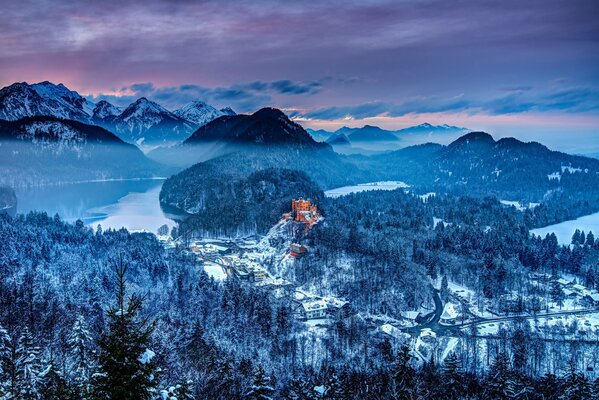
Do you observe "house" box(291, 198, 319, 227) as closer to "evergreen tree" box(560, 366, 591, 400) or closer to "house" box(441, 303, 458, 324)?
"house" box(441, 303, 458, 324)

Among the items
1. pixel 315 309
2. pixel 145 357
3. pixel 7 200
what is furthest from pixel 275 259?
pixel 7 200

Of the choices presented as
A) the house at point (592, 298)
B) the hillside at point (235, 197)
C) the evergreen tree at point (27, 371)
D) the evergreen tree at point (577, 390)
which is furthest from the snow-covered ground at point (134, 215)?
the evergreen tree at point (577, 390)

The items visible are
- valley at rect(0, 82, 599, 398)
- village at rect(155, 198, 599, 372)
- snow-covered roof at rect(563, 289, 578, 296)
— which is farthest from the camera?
snow-covered roof at rect(563, 289, 578, 296)

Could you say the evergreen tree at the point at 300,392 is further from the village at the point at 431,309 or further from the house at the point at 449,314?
the house at the point at 449,314

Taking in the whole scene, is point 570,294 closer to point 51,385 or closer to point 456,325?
point 456,325

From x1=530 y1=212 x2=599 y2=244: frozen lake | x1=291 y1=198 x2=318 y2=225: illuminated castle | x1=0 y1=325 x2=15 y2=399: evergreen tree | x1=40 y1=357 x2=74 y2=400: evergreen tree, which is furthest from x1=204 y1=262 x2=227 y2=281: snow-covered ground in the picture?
x1=530 y1=212 x2=599 y2=244: frozen lake

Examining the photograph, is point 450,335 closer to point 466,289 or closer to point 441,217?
point 466,289

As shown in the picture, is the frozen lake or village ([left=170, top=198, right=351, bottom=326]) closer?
village ([left=170, top=198, right=351, bottom=326])
